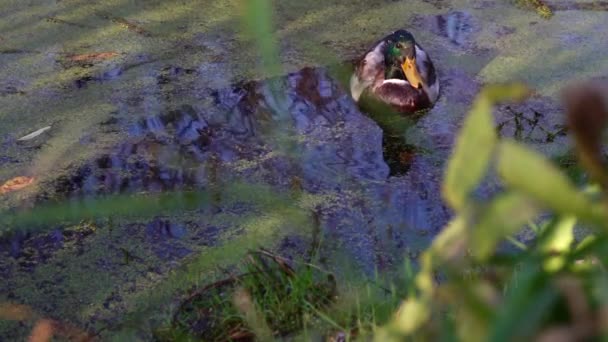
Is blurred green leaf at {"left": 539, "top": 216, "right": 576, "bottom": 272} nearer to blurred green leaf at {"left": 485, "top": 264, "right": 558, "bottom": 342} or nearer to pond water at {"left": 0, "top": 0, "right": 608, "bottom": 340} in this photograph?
blurred green leaf at {"left": 485, "top": 264, "right": 558, "bottom": 342}

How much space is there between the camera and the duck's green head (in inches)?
120

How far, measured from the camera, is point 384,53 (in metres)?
3.19

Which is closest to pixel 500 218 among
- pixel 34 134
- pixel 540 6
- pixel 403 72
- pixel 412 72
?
pixel 34 134

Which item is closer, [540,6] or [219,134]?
[219,134]

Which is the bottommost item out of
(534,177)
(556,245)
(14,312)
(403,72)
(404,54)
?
(403,72)

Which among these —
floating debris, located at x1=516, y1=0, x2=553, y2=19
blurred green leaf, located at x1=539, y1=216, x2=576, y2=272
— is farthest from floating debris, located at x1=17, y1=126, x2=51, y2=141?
blurred green leaf, located at x1=539, y1=216, x2=576, y2=272

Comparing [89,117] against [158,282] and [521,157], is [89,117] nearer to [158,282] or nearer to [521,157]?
[158,282]

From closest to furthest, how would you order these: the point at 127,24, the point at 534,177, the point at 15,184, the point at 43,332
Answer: the point at 534,177
the point at 43,332
the point at 15,184
the point at 127,24

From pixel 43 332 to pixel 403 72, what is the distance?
1.91m

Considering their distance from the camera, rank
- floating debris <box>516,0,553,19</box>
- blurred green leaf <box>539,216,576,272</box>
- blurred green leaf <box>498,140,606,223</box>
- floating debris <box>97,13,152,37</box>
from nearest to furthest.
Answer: blurred green leaf <box>498,140,606,223</box>
blurred green leaf <box>539,216,576,272</box>
floating debris <box>97,13,152,37</box>
floating debris <box>516,0,553,19</box>

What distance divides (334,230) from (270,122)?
0.67m

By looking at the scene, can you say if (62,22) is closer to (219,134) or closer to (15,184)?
(219,134)

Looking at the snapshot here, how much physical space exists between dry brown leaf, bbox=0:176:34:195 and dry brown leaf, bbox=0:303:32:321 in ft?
1.69

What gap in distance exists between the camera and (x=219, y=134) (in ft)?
8.53
